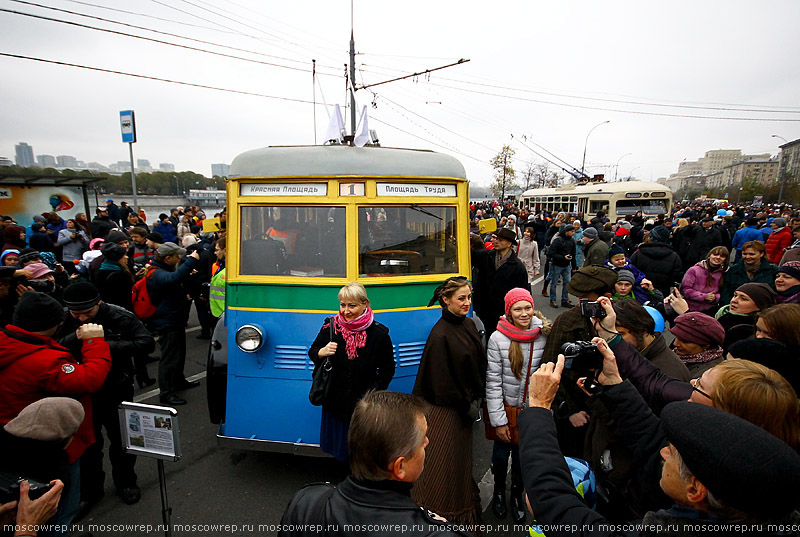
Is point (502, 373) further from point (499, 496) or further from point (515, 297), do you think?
point (499, 496)

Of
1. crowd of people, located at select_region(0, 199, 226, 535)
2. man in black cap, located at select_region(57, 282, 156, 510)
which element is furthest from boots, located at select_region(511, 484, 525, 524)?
man in black cap, located at select_region(57, 282, 156, 510)

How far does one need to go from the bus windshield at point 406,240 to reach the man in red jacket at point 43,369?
211 cm

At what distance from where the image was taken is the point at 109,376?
3.20 m

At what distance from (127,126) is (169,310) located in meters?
8.59

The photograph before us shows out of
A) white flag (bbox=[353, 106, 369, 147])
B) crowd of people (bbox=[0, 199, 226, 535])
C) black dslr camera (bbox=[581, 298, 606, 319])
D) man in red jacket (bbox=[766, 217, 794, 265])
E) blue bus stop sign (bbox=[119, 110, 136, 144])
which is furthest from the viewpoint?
blue bus stop sign (bbox=[119, 110, 136, 144])

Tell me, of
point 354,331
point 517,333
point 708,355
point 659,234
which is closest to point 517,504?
point 517,333

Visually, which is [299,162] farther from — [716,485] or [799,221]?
[799,221]

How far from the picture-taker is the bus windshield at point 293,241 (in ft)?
12.2

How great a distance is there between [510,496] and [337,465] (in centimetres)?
161

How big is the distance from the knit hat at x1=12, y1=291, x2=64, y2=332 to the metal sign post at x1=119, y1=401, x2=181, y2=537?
29.1 inches

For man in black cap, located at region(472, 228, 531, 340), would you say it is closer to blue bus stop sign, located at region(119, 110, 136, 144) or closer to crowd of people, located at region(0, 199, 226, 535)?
crowd of people, located at region(0, 199, 226, 535)

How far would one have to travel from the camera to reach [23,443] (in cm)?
196

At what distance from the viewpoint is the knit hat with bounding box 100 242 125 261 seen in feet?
16.2

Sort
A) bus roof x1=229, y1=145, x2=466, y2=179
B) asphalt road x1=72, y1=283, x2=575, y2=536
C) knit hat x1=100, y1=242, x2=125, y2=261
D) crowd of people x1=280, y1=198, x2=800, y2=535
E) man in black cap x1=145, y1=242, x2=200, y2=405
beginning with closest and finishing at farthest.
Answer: crowd of people x1=280, y1=198, x2=800, y2=535 → asphalt road x1=72, y1=283, x2=575, y2=536 → bus roof x1=229, y1=145, x2=466, y2=179 → man in black cap x1=145, y1=242, x2=200, y2=405 → knit hat x1=100, y1=242, x2=125, y2=261
